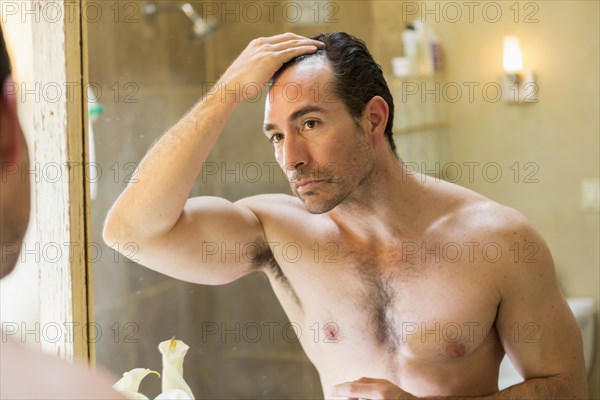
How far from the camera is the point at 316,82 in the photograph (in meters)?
0.93

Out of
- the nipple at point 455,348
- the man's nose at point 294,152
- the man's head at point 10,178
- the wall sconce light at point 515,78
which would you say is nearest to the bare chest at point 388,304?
the nipple at point 455,348

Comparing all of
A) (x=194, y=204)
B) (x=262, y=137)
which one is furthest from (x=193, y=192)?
(x=262, y=137)

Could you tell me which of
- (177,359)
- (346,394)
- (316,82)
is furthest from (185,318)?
(316,82)

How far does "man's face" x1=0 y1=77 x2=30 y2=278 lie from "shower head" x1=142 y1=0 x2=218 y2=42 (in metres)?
0.71

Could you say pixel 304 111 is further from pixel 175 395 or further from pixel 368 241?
pixel 175 395

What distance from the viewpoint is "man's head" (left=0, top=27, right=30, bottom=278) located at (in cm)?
38

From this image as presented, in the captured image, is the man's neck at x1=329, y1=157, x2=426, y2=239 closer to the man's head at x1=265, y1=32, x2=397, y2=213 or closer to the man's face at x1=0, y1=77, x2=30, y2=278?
the man's head at x1=265, y1=32, x2=397, y2=213

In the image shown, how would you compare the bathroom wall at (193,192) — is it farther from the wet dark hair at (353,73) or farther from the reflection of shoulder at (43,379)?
the reflection of shoulder at (43,379)

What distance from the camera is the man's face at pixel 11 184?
1.25 feet

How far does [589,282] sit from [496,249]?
0.13m

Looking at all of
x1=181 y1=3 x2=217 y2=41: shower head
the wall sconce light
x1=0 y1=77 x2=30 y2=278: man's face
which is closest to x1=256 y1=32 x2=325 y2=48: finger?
x1=181 y1=3 x2=217 y2=41: shower head

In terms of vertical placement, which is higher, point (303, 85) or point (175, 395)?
point (303, 85)

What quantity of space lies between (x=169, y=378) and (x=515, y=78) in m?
0.62

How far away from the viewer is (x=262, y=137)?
1022mm
